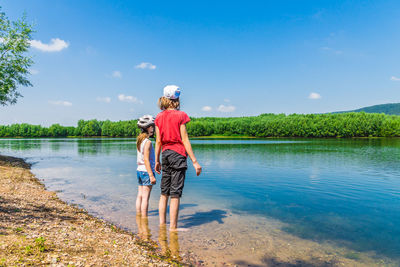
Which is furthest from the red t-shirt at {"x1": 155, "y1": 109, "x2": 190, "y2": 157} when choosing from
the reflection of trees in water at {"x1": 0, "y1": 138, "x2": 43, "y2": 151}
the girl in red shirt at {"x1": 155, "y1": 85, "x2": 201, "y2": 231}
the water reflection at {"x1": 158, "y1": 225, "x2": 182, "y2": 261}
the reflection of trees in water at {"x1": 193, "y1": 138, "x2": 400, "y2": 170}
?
the reflection of trees in water at {"x1": 0, "y1": 138, "x2": 43, "y2": 151}

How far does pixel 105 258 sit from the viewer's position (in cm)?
471

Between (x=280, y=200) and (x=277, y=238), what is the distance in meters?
4.60

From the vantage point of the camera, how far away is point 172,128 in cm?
605

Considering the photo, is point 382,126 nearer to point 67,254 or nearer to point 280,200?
point 280,200

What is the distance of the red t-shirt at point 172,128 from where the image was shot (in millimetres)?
6000

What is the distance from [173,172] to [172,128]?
1.01 metres

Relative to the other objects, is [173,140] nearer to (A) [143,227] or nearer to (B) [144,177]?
(B) [144,177]

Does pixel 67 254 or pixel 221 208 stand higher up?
pixel 67 254

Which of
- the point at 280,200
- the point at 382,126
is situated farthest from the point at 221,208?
the point at 382,126

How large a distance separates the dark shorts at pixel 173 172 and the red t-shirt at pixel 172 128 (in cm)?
13

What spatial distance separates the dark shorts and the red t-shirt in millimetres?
132

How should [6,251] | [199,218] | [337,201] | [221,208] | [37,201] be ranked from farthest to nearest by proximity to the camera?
[337,201] < [221,208] < [37,201] < [199,218] < [6,251]

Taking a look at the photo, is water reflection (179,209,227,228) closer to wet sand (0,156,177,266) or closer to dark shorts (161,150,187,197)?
wet sand (0,156,177,266)

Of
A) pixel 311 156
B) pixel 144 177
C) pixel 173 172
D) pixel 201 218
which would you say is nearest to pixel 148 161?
pixel 144 177
